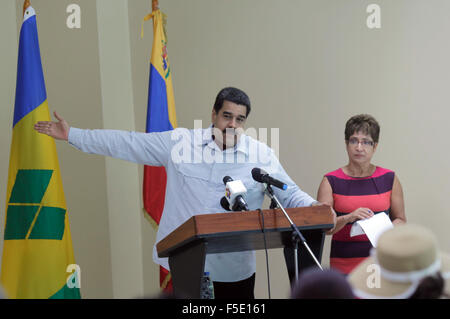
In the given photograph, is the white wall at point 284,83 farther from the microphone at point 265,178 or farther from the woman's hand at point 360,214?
the microphone at point 265,178

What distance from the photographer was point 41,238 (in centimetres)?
296

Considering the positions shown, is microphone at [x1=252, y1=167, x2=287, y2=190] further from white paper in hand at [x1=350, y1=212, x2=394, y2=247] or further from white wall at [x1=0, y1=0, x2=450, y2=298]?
white wall at [x1=0, y1=0, x2=450, y2=298]

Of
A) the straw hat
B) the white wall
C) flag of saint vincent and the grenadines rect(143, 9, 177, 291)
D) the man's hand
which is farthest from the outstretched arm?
the straw hat

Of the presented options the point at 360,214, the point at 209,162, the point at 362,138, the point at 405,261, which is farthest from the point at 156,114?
the point at 405,261

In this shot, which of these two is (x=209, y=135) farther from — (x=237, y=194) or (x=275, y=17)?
(x=275, y=17)

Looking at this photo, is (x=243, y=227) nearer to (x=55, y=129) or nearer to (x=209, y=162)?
(x=209, y=162)

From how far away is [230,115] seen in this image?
2.48 meters

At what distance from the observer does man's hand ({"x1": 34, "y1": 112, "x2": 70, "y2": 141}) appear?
2447mm

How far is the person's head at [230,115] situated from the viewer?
8.13 feet

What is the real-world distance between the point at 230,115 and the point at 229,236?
2.67ft

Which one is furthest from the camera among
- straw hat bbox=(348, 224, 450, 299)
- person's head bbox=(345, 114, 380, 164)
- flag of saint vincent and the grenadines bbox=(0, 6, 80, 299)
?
flag of saint vincent and the grenadines bbox=(0, 6, 80, 299)

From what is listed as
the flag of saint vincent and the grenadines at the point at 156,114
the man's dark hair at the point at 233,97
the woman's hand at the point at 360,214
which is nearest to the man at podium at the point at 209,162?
the man's dark hair at the point at 233,97

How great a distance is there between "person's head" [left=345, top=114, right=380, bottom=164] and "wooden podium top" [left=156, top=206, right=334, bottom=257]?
2.66ft

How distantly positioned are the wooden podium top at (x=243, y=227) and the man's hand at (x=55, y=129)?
2.63 ft
